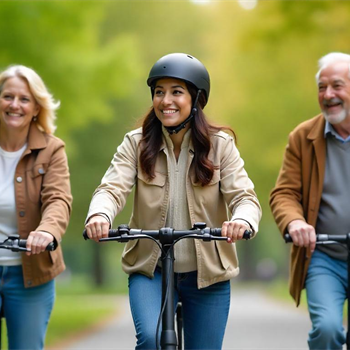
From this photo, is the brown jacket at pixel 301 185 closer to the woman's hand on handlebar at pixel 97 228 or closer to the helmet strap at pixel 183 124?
the helmet strap at pixel 183 124

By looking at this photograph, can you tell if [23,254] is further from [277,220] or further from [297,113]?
[297,113]

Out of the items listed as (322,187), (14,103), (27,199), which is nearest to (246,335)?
(322,187)

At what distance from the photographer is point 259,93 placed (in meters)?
20.3

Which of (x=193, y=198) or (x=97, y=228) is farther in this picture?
(x=193, y=198)

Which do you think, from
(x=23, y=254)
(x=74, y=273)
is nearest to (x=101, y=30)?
(x=23, y=254)

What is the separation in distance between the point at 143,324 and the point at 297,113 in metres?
15.3

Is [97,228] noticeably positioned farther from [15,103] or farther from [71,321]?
[71,321]

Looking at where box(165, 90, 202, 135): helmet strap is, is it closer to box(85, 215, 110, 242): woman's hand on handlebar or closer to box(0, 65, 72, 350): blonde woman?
box(85, 215, 110, 242): woman's hand on handlebar

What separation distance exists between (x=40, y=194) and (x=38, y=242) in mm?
839

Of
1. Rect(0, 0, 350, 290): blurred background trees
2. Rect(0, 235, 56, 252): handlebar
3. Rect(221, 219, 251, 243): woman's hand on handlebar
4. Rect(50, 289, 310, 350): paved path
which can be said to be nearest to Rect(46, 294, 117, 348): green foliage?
Rect(50, 289, 310, 350): paved path

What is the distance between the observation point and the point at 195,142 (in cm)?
546

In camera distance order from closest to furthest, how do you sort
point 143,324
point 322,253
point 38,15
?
point 143,324
point 322,253
point 38,15

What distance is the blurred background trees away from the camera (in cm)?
1373

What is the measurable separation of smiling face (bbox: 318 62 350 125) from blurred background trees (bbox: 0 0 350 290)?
23.6ft
